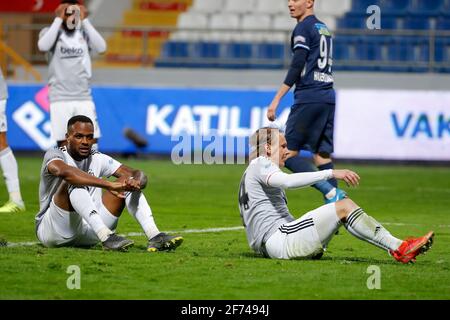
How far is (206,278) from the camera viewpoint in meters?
7.48

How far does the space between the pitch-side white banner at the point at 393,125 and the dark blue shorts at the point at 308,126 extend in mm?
8794

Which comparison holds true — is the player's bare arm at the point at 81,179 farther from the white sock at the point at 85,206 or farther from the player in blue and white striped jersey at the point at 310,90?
the player in blue and white striped jersey at the point at 310,90

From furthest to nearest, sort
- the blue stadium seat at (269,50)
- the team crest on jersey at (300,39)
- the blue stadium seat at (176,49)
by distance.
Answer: the blue stadium seat at (176,49) < the blue stadium seat at (269,50) < the team crest on jersey at (300,39)

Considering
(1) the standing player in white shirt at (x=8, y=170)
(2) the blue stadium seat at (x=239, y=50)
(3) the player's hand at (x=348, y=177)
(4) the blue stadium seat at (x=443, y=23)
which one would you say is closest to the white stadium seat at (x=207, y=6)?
(2) the blue stadium seat at (x=239, y=50)

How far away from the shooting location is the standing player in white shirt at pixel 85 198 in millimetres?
8461

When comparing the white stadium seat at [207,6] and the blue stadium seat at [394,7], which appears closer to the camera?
the blue stadium seat at [394,7]

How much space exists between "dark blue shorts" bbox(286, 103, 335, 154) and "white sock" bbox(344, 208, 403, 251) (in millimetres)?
3780

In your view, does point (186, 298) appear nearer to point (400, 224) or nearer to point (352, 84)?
point (400, 224)

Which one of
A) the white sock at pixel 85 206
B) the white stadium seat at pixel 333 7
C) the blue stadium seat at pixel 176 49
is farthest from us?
the white stadium seat at pixel 333 7

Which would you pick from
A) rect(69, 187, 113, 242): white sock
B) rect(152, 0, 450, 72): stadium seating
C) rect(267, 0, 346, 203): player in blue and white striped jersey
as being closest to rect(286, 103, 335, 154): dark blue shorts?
rect(267, 0, 346, 203): player in blue and white striped jersey

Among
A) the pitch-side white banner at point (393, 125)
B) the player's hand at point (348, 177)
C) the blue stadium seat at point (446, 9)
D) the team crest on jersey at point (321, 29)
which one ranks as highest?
the team crest on jersey at point (321, 29)

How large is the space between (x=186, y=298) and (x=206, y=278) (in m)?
0.79

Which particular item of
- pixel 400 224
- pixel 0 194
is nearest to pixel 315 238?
pixel 400 224

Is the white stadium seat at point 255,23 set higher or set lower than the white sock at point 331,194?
higher
